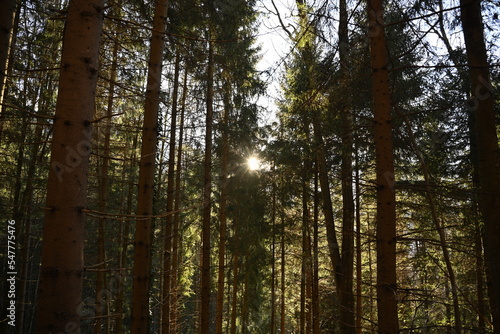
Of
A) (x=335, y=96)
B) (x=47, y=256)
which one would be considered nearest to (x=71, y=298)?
(x=47, y=256)

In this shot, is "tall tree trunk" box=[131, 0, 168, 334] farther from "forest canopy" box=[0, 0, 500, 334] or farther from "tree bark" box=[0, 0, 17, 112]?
"tree bark" box=[0, 0, 17, 112]

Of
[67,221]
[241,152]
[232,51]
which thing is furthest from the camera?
[241,152]

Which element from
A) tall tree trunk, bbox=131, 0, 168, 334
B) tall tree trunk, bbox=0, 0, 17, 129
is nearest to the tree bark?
tall tree trunk, bbox=0, 0, 17, 129

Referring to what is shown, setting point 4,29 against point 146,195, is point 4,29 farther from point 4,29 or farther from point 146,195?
point 146,195

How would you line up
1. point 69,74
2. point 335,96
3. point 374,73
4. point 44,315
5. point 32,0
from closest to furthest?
point 44,315 < point 69,74 < point 374,73 < point 32,0 < point 335,96

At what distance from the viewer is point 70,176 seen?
7.77 ft

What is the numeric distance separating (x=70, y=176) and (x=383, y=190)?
9.87 feet

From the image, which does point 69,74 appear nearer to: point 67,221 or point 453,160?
point 67,221

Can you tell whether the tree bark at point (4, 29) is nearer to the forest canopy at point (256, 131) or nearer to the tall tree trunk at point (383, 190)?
the forest canopy at point (256, 131)

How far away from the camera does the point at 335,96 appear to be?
5980mm

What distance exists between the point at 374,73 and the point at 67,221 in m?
3.44

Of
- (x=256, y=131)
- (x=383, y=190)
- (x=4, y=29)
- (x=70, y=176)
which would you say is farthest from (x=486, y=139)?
(x=256, y=131)

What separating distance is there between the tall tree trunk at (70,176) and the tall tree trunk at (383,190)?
2870 millimetres

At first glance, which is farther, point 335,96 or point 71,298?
point 335,96
